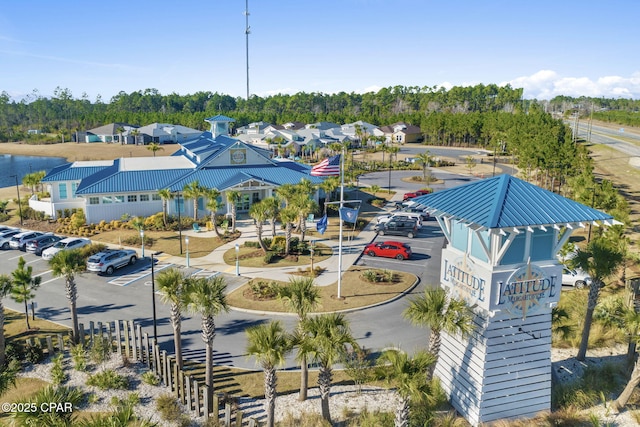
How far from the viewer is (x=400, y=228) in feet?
145

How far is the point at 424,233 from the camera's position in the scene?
45.4m

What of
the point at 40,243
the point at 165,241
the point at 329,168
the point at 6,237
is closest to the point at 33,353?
the point at 40,243

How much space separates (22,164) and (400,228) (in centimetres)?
10255

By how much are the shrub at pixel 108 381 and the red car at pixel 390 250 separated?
21986 mm

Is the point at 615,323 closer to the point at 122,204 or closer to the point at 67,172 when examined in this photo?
the point at 122,204

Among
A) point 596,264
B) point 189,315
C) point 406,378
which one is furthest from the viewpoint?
point 189,315

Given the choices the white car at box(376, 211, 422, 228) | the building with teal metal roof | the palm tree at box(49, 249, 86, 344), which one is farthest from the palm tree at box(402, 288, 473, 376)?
the building with teal metal roof

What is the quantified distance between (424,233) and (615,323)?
71.1ft

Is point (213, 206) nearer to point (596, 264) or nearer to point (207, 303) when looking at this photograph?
point (207, 303)

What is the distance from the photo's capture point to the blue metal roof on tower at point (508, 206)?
1708cm

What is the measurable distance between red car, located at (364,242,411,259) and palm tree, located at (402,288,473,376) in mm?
19144

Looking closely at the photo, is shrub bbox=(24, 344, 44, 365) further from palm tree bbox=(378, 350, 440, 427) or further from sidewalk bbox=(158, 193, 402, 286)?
palm tree bbox=(378, 350, 440, 427)

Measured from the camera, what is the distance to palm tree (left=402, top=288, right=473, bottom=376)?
17.8 meters

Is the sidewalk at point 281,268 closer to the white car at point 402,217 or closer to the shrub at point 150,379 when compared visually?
the white car at point 402,217
